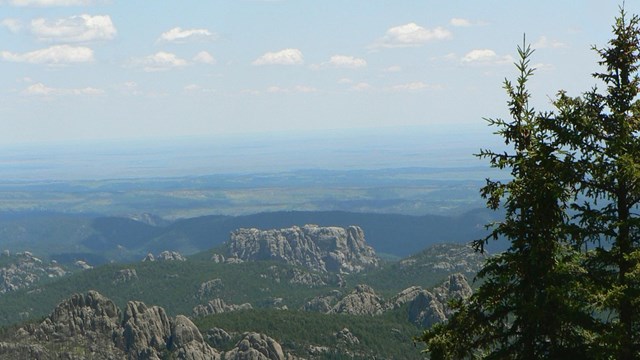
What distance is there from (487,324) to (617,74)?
389 inches

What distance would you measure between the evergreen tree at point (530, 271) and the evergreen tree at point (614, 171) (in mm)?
661

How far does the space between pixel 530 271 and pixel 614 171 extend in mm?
4378

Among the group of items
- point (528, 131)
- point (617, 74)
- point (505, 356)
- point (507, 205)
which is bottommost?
point (505, 356)

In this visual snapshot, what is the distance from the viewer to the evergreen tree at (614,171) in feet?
89.5

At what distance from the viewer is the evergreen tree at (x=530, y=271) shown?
92.0 ft

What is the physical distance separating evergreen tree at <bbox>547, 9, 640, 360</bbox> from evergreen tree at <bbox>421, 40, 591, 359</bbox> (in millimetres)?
661

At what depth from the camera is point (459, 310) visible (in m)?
31.0

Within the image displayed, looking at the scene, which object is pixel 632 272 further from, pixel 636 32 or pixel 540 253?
pixel 636 32

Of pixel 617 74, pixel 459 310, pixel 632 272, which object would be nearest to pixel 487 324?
pixel 459 310

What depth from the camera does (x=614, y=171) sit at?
2770 centimetres

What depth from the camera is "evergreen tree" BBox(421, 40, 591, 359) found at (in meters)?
28.0

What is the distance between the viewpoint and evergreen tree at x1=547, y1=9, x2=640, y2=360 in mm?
27266

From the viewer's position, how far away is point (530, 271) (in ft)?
94.8

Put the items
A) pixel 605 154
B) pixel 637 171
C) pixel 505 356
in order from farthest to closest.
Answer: pixel 505 356, pixel 605 154, pixel 637 171
